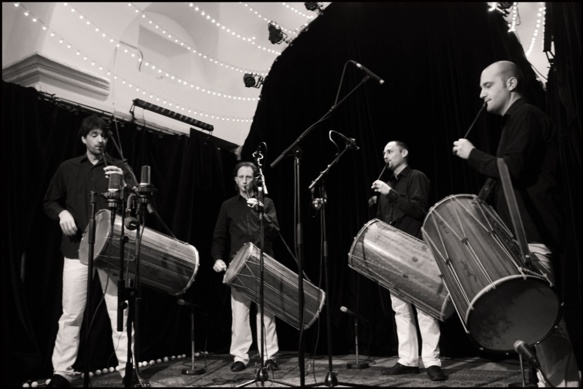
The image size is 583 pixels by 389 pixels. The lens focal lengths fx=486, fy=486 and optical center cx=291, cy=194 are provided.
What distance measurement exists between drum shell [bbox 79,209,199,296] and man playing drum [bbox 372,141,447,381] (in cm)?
160

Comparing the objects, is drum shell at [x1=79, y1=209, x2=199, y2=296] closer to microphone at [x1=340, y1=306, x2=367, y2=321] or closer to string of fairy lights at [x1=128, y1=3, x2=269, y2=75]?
microphone at [x1=340, y1=306, x2=367, y2=321]

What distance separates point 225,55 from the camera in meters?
5.84

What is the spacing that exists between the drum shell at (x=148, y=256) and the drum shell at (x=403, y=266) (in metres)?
1.36

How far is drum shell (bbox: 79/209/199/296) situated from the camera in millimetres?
3416

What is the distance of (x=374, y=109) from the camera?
5.01m

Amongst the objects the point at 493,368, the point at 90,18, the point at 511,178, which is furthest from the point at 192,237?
the point at 511,178

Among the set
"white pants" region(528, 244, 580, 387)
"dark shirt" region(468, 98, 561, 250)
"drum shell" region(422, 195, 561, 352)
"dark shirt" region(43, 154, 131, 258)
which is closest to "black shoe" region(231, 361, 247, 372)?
"dark shirt" region(43, 154, 131, 258)

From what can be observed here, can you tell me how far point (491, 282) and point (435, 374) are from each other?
1.38 metres

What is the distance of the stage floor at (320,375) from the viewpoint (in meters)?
3.29

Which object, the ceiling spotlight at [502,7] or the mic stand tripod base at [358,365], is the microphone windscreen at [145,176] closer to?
the mic stand tripod base at [358,365]

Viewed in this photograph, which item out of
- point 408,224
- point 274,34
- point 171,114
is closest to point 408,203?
point 408,224

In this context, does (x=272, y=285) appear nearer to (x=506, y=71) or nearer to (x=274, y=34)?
(x=506, y=71)

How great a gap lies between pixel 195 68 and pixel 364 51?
6.54ft

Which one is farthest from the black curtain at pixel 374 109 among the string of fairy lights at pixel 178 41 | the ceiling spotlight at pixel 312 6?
the string of fairy lights at pixel 178 41
